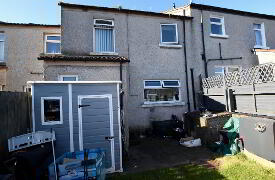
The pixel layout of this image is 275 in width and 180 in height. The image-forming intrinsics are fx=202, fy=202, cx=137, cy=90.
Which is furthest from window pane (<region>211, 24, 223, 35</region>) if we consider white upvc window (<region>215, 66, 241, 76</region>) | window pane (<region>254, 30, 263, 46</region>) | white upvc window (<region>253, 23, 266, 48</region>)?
window pane (<region>254, 30, 263, 46</region>)

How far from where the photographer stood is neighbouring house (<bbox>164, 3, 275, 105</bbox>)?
12039 millimetres

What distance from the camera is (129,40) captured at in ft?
36.2

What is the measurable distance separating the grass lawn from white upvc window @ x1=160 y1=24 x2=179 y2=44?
7.61m

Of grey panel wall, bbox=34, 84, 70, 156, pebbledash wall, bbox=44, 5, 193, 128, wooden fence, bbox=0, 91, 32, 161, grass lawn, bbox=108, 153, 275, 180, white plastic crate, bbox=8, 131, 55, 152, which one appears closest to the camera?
white plastic crate, bbox=8, 131, 55, 152

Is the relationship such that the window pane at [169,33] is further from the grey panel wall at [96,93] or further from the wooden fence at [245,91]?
the grey panel wall at [96,93]

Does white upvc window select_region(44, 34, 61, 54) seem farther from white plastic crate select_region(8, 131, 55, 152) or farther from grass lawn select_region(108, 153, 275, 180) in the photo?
grass lawn select_region(108, 153, 275, 180)

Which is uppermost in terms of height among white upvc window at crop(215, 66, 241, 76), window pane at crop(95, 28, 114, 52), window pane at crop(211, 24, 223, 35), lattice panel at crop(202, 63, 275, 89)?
window pane at crop(211, 24, 223, 35)

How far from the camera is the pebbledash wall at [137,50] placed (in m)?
10.3

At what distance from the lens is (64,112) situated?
5965 millimetres

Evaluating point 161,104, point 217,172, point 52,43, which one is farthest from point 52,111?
point 52,43

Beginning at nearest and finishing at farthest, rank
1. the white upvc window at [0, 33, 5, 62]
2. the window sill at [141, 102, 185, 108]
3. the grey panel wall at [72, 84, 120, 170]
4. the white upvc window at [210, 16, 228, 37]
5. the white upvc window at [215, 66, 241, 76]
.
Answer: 1. the grey panel wall at [72, 84, 120, 170]
2. the window sill at [141, 102, 185, 108]
3. the white upvc window at [215, 66, 241, 76]
4. the white upvc window at [210, 16, 228, 37]
5. the white upvc window at [0, 33, 5, 62]

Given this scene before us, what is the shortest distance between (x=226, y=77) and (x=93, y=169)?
736 centimetres

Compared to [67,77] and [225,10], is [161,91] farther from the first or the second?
[225,10]

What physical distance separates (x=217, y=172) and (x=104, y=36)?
27.6 ft
